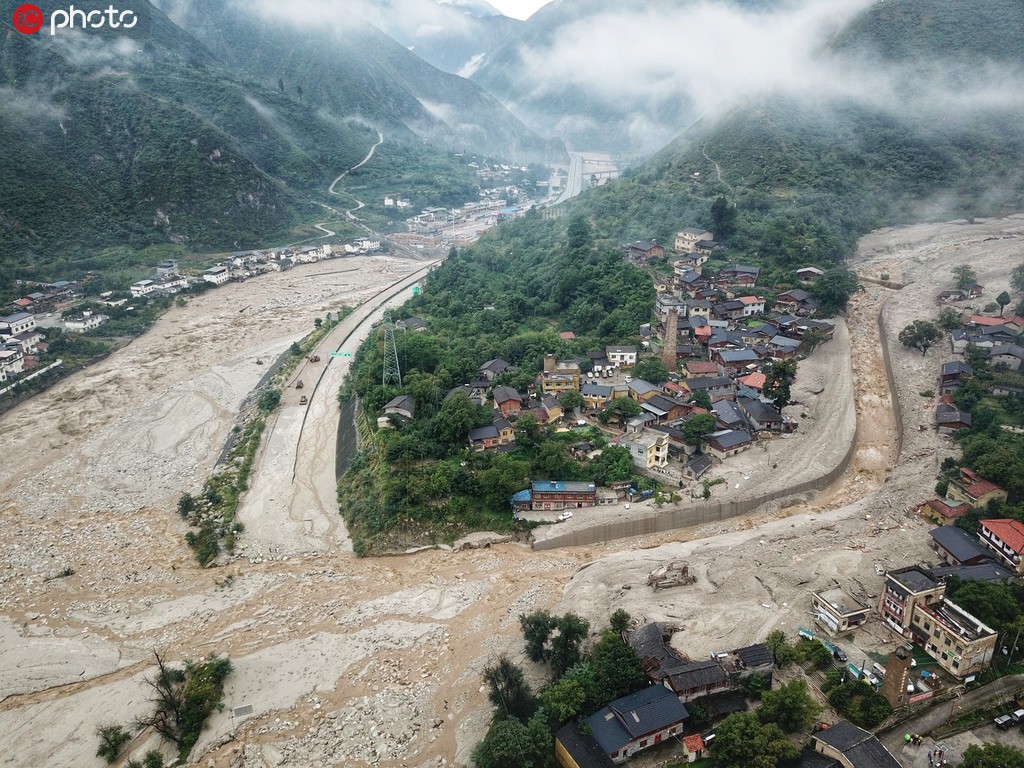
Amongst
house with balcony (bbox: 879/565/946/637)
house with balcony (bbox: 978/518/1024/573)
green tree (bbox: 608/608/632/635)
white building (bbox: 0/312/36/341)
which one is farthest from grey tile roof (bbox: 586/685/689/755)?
white building (bbox: 0/312/36/341)

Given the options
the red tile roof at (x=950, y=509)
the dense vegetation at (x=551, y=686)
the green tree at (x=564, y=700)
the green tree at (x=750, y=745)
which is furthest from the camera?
the red tile roof at (x=950, y=509)

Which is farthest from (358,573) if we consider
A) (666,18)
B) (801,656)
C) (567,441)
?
(666,18)

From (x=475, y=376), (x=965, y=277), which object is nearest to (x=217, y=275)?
(x=475, y=376)

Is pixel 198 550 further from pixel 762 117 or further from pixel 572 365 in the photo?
pixel 762 117

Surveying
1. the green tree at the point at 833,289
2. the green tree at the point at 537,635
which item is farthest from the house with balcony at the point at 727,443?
the green tree at the point at 833,289

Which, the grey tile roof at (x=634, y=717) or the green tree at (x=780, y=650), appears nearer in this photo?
the grey tile roof at (x=634, y=717)

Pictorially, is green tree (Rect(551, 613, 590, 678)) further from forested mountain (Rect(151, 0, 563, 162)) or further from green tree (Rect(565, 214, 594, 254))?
forested mountain (Rect(151, 0, 563, 162))

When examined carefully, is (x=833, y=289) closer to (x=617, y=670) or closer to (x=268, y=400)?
(x=617, y=670)

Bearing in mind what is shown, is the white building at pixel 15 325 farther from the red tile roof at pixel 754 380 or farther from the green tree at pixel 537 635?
the red tile roof at pixel 754 380
